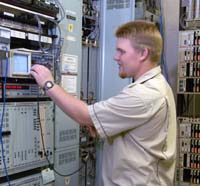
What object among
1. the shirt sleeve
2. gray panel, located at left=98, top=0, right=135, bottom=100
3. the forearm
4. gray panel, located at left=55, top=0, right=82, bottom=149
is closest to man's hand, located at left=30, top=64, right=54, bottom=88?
the forearm

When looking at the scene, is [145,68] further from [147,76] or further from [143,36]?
[143,36]

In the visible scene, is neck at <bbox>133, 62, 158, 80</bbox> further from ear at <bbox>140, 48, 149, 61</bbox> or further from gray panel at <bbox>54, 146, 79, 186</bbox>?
gray panel at <bbox>54, 146, 79, 186</bbox>

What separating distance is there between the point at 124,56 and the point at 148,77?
149 mm

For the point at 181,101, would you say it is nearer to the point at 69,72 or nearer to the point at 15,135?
the point at 69,72

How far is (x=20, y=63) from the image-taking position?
1.73 metres

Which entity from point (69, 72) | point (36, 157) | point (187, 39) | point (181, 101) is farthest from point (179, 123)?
point (36, 157)

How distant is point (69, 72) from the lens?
218 centimetres

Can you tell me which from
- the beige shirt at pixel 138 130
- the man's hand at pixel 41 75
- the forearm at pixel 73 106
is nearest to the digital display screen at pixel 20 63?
the man's hand at pixel 41 75

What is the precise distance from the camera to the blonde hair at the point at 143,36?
1.44 metres

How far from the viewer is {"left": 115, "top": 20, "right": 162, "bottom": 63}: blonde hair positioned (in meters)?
1.44

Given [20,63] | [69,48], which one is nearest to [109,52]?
[69,48]

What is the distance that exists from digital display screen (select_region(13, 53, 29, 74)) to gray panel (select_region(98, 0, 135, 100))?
1205 mm

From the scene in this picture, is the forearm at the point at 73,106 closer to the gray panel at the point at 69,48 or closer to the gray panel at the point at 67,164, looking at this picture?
the gray panel at the point at 69,48

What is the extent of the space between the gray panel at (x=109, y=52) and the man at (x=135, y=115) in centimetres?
128
